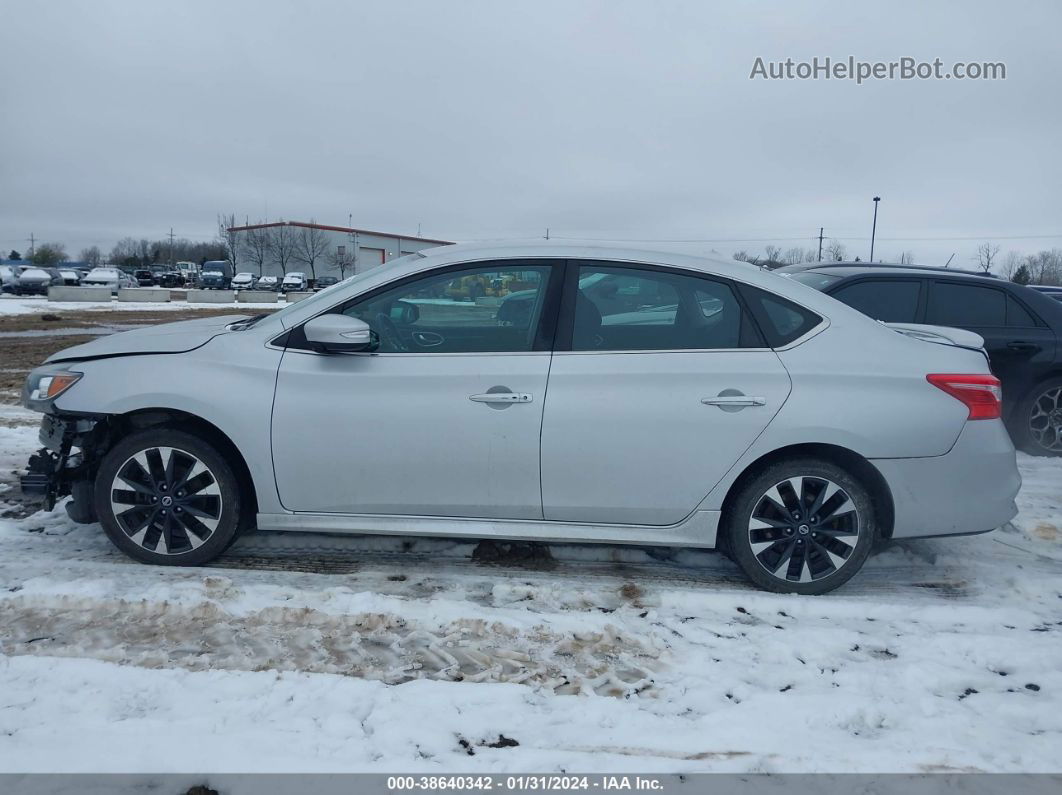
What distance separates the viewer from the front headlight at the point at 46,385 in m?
4.00

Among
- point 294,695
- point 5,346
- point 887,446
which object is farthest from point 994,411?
point 5,346

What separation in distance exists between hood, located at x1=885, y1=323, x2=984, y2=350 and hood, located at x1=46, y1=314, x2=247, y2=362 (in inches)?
148

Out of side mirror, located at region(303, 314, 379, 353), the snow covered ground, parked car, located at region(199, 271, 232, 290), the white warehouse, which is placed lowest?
the snow covered ground

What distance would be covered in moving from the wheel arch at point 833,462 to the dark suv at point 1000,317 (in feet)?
9.56

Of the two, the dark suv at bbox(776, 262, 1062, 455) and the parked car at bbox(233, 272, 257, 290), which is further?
the parked car at bbox(233, 272, 257, 290)

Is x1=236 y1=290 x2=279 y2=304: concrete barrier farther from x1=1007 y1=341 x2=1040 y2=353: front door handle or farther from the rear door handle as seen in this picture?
the rear door handle

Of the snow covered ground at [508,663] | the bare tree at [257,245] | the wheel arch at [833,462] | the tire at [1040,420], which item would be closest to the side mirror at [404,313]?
the snow covered ground at [508,663]

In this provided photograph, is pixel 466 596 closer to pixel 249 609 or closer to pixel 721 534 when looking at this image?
pixel 249 609

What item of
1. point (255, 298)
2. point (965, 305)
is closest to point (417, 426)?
point (965, 305)

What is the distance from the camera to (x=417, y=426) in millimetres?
3777

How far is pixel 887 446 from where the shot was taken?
373 cm

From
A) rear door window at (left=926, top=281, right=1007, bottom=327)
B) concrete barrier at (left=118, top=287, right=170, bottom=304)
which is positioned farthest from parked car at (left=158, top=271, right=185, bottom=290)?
rear door window at (left=926, top=281, right=1007, bottom=327)

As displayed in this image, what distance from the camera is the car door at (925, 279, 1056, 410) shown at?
6.55 m

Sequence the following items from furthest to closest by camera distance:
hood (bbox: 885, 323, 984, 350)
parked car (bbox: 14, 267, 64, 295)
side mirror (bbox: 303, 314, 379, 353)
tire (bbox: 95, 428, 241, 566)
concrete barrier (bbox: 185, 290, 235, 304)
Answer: parked car (bbox: 14, 267, 64, 295) < concrete barrier (bbox: 185, 290, 235, 304) < hood (bbox: 885, 323, 984, 350) < tire (bbox: 95, 428, 241, 566) < side mirror (bbox: 303, 314, 379, 353)
